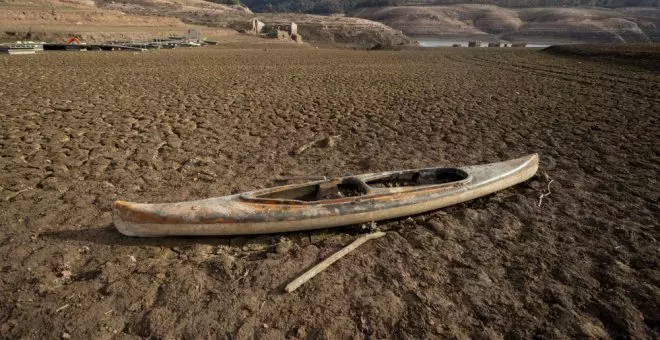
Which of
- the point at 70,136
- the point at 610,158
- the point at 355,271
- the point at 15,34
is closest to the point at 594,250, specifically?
the point at 355,271

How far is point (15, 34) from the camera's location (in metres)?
18.9

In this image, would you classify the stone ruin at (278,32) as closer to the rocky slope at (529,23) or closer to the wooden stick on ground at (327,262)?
the wooden stick on ground at (327,262)

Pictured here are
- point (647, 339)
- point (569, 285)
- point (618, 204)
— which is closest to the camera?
point (647, 339)

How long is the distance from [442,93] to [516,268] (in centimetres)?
715

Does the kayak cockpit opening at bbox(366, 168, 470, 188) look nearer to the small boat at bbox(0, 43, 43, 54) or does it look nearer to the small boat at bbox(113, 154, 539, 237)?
the small boat at bbox(113, 154, 539, 237)

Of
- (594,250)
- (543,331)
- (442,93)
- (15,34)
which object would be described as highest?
(15,34)

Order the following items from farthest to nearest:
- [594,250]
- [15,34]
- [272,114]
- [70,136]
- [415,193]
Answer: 1. [15,34]
2. [272,114]
3. [70,136]
4. [415,193]
5. [594,250]

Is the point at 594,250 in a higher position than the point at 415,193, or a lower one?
lower

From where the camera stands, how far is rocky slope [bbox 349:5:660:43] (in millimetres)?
68062

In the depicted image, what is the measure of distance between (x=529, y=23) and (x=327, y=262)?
9525 cm

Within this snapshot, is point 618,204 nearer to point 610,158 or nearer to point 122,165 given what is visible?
point 610,158

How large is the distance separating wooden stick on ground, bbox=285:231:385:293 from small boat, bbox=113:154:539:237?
0.15 metres

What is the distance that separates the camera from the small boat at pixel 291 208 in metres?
2.66

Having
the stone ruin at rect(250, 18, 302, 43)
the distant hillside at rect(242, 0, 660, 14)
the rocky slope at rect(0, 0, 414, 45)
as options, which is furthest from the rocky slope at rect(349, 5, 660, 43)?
the stone ruin at rect(250, 18, 302, 43)
